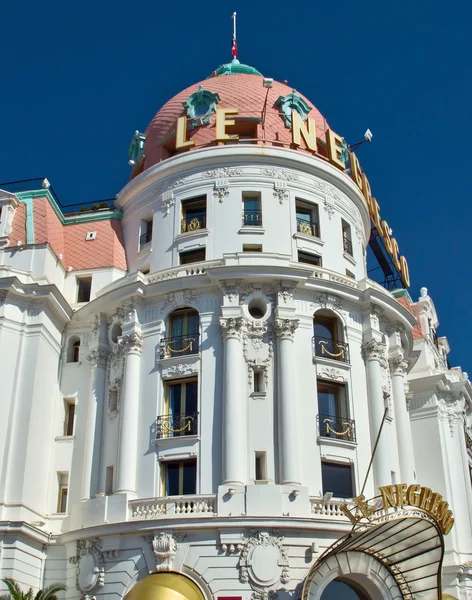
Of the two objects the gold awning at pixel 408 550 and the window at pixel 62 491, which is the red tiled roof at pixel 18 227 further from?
the gold awning at pixel 408 550

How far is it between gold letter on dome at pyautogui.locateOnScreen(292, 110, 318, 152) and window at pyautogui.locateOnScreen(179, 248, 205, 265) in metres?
8.26

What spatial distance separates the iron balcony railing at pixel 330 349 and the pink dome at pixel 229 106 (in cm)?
1198

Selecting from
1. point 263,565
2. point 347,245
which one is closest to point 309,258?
point 347,245

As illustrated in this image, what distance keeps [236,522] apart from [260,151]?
2004 centimetres

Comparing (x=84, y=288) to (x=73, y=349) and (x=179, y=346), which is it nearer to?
(x=73, y=349)

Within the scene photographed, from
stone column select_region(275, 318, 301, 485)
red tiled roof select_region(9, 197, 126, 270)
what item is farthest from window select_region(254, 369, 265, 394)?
red tiled roof select_region(9, 197, 126, 270)

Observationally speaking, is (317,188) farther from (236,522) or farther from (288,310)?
(236,522)

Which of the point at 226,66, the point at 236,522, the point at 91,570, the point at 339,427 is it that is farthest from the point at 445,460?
the point at 226,66

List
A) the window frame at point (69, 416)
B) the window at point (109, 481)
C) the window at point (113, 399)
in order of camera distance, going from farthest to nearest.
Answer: the window frame at point (69, 416), the window at point (113, 399), the window at point (109, 481)

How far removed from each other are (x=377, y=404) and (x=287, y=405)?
209 inches

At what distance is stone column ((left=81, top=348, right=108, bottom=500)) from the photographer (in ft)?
122

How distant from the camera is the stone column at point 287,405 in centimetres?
3431

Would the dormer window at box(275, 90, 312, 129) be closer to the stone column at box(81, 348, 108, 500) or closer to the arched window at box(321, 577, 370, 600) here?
the stone column at box(81, 348, 108, 500)

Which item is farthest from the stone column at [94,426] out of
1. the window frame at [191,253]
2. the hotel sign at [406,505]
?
the hotel sign at [406,505]
